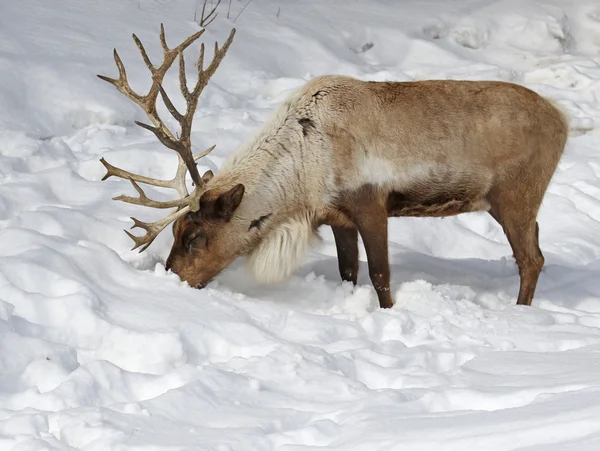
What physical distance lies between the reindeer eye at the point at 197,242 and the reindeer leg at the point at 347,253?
0.79m

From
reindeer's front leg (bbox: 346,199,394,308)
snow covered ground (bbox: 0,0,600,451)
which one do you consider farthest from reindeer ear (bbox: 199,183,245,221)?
reindeer's front leg (bbox: 346,199,394,308)

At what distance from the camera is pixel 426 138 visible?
204 inches

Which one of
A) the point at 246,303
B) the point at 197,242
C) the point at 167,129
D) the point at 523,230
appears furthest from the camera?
the point at 523,230

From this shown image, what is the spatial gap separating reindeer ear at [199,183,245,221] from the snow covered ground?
1.32 ft

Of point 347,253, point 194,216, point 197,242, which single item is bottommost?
point 347,253

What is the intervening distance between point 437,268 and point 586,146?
2688 millimetres

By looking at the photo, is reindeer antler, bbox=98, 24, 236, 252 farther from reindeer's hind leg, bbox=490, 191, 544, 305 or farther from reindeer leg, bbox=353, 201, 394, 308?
reindeer's hind leg, bbox=490, 191, 544, 305

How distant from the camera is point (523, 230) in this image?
5.34 m

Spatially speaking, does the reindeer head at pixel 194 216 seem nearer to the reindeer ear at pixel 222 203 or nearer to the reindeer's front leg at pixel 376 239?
the reindeer ear at pixel 222 203

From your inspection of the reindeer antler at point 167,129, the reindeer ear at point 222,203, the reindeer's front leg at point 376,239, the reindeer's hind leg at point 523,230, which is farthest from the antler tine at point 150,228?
the reindeer's hind leg at point 523,230

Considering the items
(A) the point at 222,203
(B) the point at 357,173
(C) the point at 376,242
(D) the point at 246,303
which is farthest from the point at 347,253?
(D) the point at 246,303

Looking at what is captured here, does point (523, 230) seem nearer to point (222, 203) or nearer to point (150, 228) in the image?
point (222, 203)

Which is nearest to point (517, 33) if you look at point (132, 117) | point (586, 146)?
point (586, 146)

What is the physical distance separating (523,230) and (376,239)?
2.90ft
